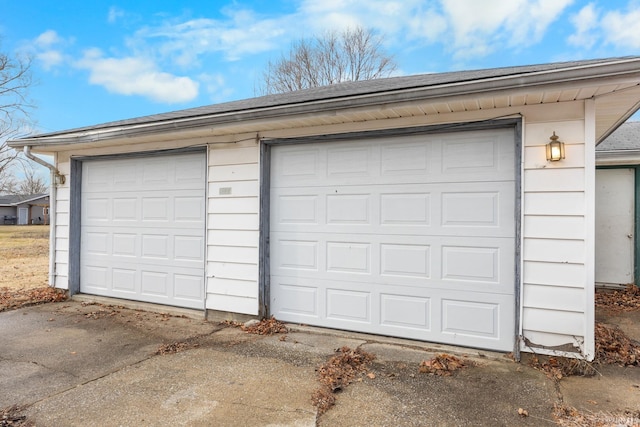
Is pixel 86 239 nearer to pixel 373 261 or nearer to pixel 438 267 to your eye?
pixel 373 261

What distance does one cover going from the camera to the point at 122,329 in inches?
171

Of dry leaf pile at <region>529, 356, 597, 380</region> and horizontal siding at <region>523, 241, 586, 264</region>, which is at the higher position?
horizontal siding at <region>523, 241, 586, 264</region>

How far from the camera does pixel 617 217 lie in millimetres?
6465

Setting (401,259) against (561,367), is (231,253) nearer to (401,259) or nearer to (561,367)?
(401,259)

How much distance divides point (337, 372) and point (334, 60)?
16.8 metres

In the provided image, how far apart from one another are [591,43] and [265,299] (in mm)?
15156

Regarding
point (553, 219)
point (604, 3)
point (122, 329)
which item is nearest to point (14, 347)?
point (122, 329)

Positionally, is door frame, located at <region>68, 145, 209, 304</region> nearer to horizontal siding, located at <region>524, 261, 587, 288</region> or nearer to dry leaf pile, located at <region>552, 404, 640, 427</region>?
horizontal siding, located at <region>524, 261, 587, 288</region>

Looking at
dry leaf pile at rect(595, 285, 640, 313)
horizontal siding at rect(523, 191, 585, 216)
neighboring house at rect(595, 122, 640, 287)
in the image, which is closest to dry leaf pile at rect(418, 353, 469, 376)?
horizontal siding at rect(523, 191, 585, 216)

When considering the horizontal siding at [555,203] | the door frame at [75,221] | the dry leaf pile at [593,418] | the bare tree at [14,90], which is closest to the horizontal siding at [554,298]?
the horizontal siding at [555,203]

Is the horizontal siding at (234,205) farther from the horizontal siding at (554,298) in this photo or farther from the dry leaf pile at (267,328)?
the horizontal siding at (554,298)

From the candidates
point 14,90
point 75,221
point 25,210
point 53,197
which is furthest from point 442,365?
point 25,210

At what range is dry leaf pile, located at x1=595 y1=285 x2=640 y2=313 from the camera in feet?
17.1

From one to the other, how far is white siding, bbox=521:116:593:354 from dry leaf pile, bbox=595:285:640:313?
2680 mm
